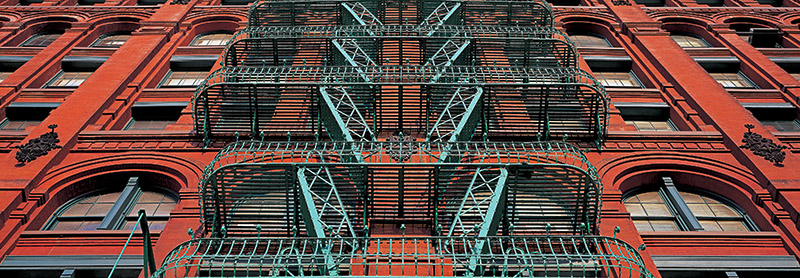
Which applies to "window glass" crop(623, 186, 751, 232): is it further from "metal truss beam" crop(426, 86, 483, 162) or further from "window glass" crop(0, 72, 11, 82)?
"window glass" crop(0, 72, 11, 82)

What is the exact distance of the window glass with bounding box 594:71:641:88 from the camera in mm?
24936

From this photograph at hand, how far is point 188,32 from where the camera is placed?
28734 mm

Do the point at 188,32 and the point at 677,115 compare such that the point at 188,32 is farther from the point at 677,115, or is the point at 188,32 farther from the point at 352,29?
the point at 677,115

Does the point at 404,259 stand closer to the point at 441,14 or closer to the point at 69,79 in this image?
the point at 441,14

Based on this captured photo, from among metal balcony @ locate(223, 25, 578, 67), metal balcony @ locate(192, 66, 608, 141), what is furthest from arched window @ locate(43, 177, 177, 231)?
metal balcony @ locate(223, 25, 578, 67)

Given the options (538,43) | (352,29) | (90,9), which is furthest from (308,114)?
(90,9)

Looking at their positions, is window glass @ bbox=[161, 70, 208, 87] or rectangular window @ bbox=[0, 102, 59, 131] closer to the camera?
rectangular window @ bbox=[0, 102, 59, 131]

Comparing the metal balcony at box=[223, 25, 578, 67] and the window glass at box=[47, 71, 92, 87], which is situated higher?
the window glass at box=[47, 71, 92, 87]

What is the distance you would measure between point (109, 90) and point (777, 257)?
1782 cm

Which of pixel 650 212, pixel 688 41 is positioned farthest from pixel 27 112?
pixel 688 41

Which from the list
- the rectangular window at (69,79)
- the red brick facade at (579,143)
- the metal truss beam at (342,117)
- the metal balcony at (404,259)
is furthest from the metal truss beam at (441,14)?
the rectangular window at (69,79)

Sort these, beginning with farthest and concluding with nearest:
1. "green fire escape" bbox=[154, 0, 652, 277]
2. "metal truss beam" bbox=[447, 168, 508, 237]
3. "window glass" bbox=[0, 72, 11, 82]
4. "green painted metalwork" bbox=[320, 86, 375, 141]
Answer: "window glass" bbox=[0, 72, 11, 82] < "green painted metalwork" bbox=[320, 86, 375, 141] < "metal truss beam" bbox=[447, 168, 508, 237] < "green fire escape" bbox=[154, 0, 652, 277]

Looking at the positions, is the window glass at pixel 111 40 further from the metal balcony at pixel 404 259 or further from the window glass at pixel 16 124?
the metal balcony at pixel 404 259

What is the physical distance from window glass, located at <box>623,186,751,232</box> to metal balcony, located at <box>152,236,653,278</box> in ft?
9.13
